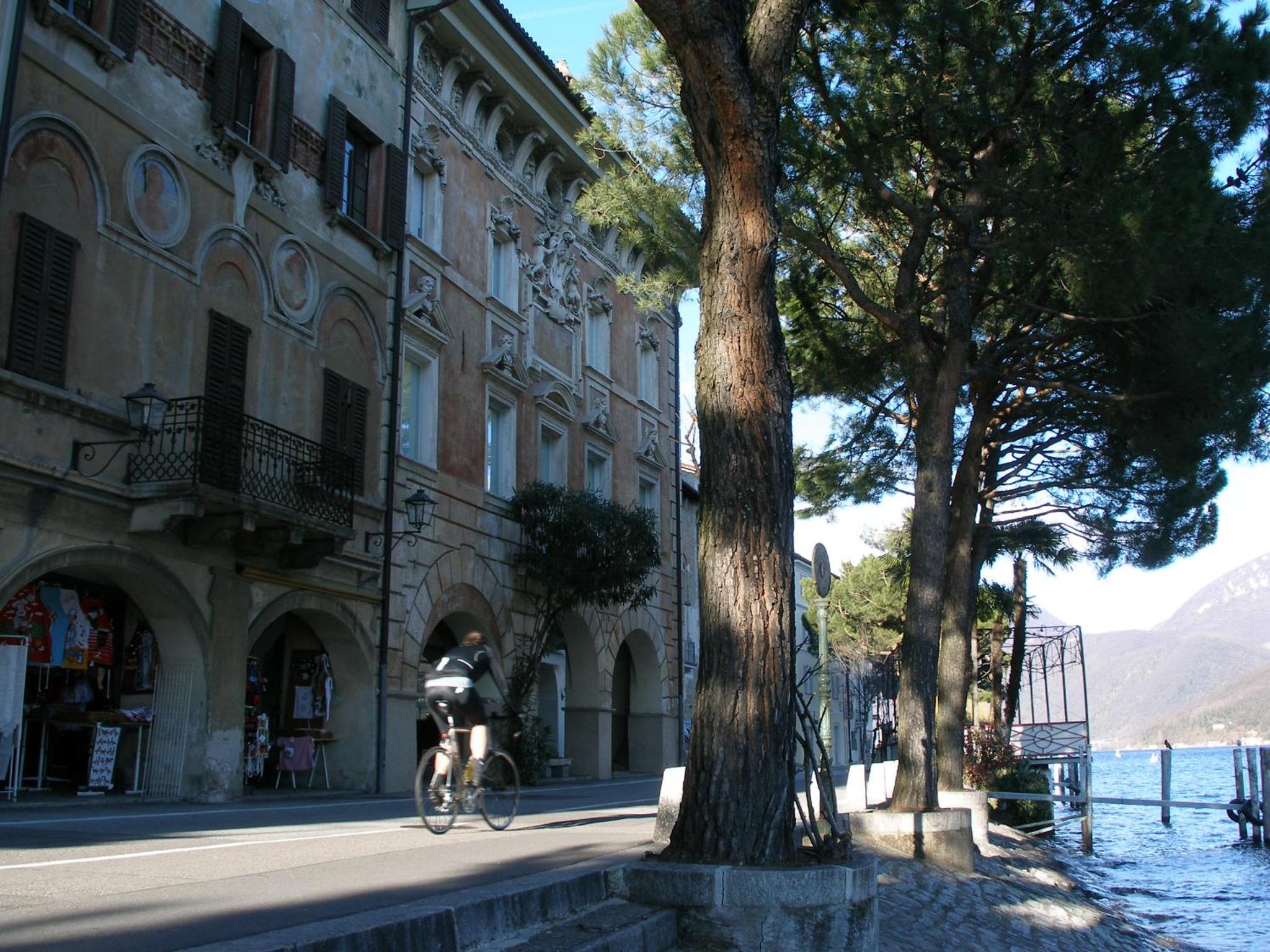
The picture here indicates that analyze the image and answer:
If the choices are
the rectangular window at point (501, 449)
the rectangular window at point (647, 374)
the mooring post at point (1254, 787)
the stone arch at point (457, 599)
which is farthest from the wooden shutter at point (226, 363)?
the mooring post at point (1254, 787)

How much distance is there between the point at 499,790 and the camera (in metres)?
11.2

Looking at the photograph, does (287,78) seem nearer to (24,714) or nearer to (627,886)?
(24,714)

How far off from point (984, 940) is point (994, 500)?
12.1m


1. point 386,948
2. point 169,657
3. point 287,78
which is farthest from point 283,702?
point 386,948

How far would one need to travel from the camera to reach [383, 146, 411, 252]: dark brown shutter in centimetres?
1947

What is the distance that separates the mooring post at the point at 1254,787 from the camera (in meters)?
30.6

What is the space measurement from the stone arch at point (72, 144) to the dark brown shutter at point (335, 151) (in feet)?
15.0

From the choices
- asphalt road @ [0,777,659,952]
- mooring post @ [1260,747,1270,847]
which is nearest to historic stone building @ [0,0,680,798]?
asphalt road @ [0,777,659,952]

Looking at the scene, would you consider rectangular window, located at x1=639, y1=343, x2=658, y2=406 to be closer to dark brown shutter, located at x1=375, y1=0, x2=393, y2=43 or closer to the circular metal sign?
dark brown shutter, located at x1=375, y1=0, x2=393, y2=43

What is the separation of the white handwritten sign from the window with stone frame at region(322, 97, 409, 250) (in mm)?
8039

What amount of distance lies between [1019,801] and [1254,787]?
11.3 metres

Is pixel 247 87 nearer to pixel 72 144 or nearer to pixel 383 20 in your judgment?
pixel 72 144

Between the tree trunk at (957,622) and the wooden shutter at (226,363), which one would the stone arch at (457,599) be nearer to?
the wooden shutter at (226,363)

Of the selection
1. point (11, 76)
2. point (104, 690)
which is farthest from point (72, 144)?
point (104, 690)
